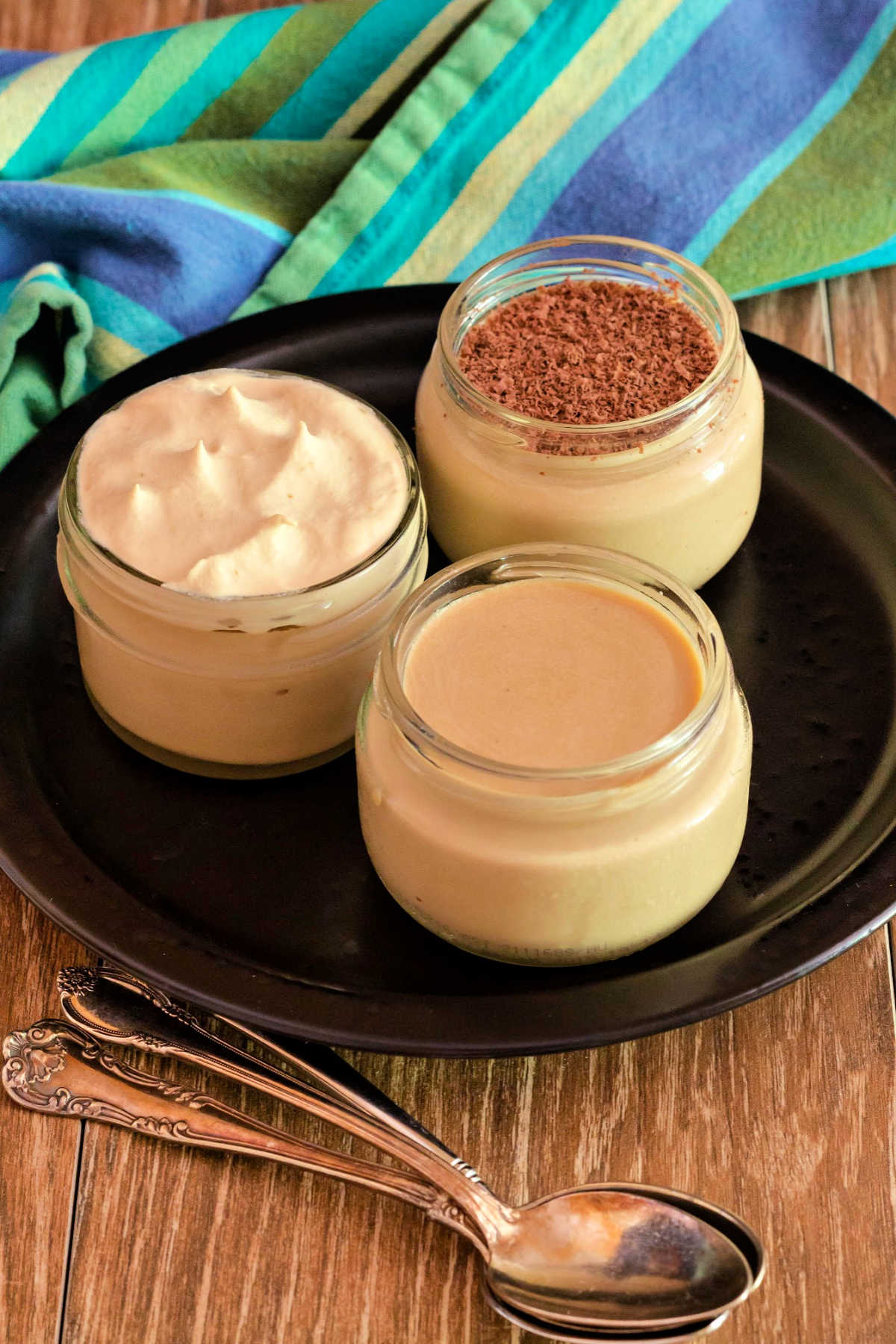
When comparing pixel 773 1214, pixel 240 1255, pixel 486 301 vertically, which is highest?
pixel 486 301

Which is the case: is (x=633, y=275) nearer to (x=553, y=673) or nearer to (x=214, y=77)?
(x=553, y=673)

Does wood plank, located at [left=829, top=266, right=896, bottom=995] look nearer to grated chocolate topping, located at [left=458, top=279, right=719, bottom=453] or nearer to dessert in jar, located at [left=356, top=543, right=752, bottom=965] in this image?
grated chocolate topping, located at [left=458, top=279, right=719, bottom=453]

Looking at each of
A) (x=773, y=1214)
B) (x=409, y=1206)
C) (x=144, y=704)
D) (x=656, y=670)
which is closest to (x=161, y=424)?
(x=144, y=704)

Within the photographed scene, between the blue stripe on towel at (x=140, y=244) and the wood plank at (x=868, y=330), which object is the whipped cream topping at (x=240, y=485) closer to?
the blue stripe on towel at (x=140, y=244)

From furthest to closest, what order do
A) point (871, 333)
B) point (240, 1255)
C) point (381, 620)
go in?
point (871, 333), point (381, 620), point (240, 1255)

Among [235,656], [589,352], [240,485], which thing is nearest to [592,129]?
[589,352]

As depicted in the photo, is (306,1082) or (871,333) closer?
(306,1082)

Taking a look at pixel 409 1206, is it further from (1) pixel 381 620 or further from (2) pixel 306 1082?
(1) pixel 381 620
